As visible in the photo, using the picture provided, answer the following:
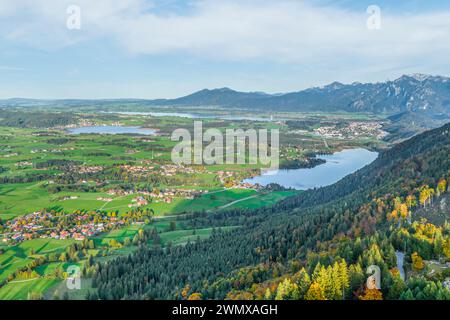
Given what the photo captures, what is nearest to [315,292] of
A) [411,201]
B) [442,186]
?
[411,201]

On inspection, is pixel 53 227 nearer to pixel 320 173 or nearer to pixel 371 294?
pixel 371 294

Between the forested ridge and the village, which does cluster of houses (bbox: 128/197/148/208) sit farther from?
the forested ridge

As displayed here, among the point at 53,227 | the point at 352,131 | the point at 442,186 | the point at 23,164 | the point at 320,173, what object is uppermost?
the point at 442,186

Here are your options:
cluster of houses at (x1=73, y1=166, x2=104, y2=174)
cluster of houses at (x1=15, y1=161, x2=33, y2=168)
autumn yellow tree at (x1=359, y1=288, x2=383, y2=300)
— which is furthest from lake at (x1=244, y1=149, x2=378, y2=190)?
autumn yellow tree at (x1=359, y1=288, x2=383, y2=300)

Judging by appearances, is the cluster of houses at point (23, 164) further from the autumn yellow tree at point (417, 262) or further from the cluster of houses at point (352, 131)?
the cluster of houses at point (352, 131)

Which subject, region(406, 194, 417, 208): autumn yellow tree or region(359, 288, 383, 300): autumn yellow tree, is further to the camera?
region(406, 194, 417, 208): autumn yellow tree

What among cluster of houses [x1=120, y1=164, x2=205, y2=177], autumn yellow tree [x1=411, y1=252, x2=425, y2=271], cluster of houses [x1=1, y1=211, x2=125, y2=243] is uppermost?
autumn yellow tree [x1=411, y1=252, x2=425, y2=271]
